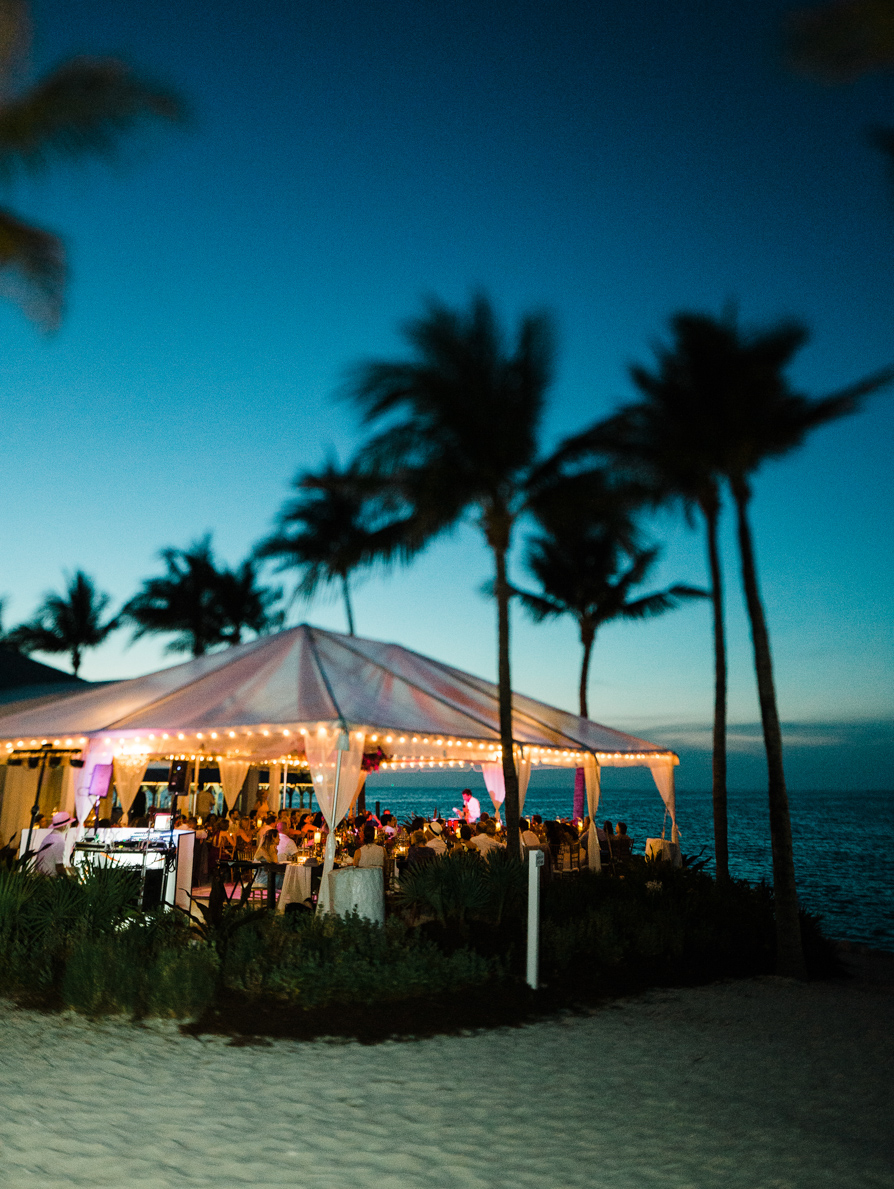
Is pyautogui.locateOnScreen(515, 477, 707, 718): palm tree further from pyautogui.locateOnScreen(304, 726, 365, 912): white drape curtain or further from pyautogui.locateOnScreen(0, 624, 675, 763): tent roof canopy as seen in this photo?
pyautogui.locateOnScreen(304, 726, 365, 912): white drape curtain

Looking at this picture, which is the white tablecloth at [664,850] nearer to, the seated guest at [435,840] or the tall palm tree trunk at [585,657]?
the seated guest at [435,840]

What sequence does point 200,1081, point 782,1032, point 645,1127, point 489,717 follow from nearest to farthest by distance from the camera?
point 645,1127
point 200,1081
point 782,1032
point 489,717

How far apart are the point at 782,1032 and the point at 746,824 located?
102 meters

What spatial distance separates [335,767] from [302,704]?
122 centimetres

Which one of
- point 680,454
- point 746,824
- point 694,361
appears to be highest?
point 694,361

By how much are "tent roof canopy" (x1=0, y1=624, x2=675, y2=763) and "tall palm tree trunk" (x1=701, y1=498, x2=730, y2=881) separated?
2136 millimetres

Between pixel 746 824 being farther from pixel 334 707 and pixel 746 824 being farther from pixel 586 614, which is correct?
pixel 334 707

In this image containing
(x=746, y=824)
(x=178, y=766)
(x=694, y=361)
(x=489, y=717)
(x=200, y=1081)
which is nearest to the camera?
(x=200, y=1081)

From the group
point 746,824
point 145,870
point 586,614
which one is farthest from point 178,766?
point 746,824

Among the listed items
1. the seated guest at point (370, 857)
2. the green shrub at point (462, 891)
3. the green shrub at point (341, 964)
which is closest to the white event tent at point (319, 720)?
the seated guest at point (370, 857)

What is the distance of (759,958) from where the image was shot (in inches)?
388

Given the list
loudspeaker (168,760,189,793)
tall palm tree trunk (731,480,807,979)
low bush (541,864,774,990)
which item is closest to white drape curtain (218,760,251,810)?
loudspeaker (168,760,189,793)

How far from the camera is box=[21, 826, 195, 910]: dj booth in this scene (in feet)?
30.1

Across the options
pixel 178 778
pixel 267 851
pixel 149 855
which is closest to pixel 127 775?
pixel 178 778
